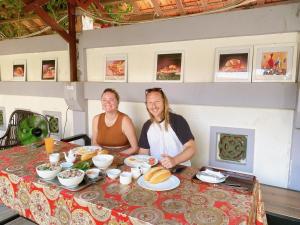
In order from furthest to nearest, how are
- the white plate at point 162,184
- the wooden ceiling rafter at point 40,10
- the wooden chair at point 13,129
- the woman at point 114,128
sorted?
the wooden chair at point 13,129
the wooden ceiling rafter at point 40,10
the woman at point 114,128
the white plate at point 162,184

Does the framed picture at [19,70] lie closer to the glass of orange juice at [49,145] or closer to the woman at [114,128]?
the woman at [114,128]

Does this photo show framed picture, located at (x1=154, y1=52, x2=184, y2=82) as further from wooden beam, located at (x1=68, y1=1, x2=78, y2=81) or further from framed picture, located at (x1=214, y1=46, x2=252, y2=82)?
wooden beam, located at (x1=68, y1=1, x2=78, y2=81)

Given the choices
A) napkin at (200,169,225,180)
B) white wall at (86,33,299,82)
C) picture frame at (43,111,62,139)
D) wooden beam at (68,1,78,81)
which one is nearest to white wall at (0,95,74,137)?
picture frame at (43,111,62,139)

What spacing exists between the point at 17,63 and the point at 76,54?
51.0 inches

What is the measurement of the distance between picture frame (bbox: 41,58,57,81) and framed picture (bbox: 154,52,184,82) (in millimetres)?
1613

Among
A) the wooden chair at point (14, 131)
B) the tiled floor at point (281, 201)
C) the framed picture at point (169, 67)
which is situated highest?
the framed picture at point (169, 67)

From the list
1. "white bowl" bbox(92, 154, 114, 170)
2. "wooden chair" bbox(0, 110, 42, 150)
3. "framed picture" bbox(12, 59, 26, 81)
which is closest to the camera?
"white bowl" bbox(92, 154, 114, 170)

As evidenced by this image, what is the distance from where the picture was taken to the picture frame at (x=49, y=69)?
3338 mm

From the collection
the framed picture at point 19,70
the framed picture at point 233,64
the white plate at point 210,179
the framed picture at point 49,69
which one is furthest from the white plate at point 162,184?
the framed picture at point 19,70

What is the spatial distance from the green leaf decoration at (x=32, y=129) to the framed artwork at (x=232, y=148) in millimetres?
1976

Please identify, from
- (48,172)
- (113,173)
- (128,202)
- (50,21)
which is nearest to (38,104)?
(50,21)

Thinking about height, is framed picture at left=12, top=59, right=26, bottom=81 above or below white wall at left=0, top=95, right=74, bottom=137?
above

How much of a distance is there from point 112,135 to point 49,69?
1764 mm

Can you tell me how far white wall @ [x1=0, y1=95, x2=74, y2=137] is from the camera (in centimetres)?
331
